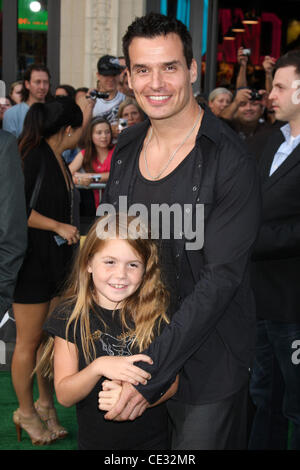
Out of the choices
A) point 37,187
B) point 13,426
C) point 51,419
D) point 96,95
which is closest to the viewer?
point 37,187

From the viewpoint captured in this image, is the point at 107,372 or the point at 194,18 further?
the point at 194,18

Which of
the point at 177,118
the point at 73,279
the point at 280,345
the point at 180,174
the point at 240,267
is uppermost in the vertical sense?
the point at 177,118

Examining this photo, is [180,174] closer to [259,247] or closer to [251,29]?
[259,247]

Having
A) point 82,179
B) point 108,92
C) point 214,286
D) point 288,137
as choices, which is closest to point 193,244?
point 214,286

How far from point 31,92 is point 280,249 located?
5.10m

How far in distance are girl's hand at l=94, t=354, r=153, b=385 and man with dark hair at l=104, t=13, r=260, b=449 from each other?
27 millimetres

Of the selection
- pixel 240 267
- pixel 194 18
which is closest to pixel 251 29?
pixel 194 18

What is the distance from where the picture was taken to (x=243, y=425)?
235 cm

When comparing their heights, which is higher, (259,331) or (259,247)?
(259,247)

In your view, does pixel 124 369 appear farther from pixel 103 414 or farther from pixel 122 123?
pixel 122 123

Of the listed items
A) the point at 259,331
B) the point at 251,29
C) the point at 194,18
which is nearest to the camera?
the point at 259,331

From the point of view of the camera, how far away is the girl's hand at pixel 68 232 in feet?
13.3

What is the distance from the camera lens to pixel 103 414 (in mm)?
2348

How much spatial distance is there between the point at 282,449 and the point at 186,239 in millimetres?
1882
